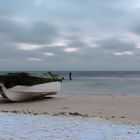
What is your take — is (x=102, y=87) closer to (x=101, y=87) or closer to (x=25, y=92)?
(x=101, y=87)

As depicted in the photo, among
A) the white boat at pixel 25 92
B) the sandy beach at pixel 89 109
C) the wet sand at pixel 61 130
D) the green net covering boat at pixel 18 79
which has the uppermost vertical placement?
the green net covering boat at pixel 18 79

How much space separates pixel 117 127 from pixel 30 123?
7.25 ft

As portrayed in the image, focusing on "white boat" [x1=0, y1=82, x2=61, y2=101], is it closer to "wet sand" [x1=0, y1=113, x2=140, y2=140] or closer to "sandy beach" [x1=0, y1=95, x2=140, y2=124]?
"sandy beach" [x1=0, y1=95, x2=140, y2=124]

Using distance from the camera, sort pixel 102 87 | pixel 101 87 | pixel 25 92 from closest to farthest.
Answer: pixel 25 92 → pixel 101 87 → pixel 102 87

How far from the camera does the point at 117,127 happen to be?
8.60 meters

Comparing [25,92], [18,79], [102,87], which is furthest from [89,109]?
[102,87]

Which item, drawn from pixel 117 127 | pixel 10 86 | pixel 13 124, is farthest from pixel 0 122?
pixel 10 86

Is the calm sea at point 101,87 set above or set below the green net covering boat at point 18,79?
below

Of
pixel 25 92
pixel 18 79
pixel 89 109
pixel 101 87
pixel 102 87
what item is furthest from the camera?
pixel 102 87

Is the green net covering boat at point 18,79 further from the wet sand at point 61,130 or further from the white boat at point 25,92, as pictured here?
the wet sand at point 61,130

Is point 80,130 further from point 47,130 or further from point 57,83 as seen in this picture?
point 57,83

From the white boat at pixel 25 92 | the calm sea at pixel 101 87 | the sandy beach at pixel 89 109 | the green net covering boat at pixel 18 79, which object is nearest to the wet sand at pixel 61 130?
the sandy beach at pixel 89 109

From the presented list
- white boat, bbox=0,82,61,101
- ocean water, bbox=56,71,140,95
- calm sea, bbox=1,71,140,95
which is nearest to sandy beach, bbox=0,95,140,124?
white boat, bbox=0,82,61,101

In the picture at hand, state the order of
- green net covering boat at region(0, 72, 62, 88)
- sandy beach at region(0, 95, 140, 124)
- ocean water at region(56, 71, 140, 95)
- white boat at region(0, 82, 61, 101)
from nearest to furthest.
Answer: sandy beach at region(0, 95, 140, 124) < green net covering boat at region(0, 72, 62, 88) < white boat at region(0, 82, 61, 101) < ocean water at region(56, 71, 140, 95)
